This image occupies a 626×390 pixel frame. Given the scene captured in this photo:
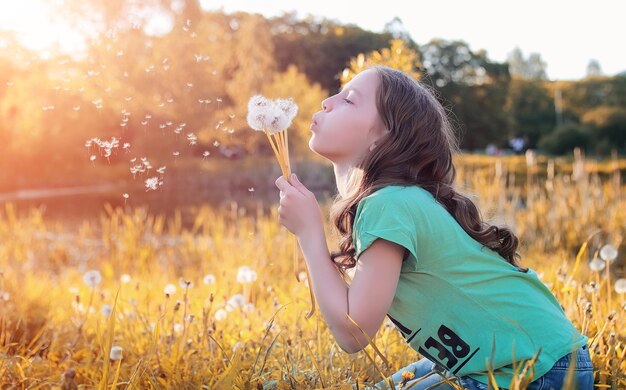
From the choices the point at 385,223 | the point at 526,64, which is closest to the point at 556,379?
the point at 385,223

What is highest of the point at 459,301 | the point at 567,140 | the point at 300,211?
the point at 300,211

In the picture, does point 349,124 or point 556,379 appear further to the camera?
point 349,124

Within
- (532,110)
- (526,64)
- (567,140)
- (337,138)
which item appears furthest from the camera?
(526,64)

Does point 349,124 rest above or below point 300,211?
above

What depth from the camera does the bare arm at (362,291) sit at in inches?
55.3

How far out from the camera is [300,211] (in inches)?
60.6

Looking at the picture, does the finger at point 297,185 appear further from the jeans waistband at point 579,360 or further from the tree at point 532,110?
the tree at point 532,110

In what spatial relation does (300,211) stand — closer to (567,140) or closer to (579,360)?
(579,360)

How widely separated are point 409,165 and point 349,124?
0.18 metres

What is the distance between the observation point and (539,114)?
45.2m

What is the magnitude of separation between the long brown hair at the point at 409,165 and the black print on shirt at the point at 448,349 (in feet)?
0.78

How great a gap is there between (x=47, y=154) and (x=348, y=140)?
1878 cm

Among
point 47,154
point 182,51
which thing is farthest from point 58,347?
point 47,154

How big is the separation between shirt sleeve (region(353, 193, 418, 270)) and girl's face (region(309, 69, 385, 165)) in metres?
0.20
